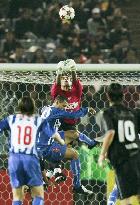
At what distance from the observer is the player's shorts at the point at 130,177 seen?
8297 millimetres

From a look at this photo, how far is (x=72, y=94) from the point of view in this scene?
9.68 m

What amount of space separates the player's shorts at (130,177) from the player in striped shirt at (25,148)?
0.89 metres

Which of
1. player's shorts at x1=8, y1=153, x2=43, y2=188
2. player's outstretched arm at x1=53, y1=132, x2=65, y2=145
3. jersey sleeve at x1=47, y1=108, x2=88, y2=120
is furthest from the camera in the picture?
jersey sleeve at x1=47, y1=108, x2=88, y2=120

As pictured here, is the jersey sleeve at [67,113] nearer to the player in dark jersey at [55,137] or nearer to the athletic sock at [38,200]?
the player in dark jersey at [55,137]

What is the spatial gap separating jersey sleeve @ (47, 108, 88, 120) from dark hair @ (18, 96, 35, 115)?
82cm

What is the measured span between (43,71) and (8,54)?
15.1 feet

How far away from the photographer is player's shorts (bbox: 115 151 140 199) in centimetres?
830

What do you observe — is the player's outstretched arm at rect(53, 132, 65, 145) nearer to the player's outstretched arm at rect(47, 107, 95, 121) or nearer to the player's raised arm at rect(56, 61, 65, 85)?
the player's outstretched arm at rect(47, 107, 95, 121)

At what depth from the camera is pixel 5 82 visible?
10352 mm

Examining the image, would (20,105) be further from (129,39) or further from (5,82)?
(129,39)

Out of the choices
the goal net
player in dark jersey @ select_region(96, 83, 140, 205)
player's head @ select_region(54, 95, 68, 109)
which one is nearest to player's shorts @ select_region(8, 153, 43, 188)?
player in dark jersey @ select_region(96, 83, 140, 205)

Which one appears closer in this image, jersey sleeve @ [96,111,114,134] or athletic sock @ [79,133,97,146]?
jersey sleeve @ [96,111,114,134]

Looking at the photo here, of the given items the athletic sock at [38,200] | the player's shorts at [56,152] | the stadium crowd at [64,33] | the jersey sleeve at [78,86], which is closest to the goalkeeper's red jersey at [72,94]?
the jersey sleeve at [78,86]

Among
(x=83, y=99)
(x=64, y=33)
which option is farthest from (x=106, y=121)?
(x=64, y=33)
